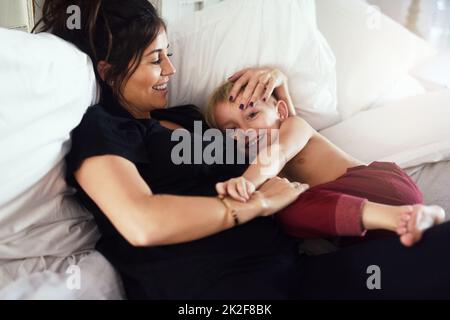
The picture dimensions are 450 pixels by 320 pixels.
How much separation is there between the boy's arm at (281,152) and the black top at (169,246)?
0.19 ft

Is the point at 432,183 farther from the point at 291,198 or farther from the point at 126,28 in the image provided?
the point at 126,28

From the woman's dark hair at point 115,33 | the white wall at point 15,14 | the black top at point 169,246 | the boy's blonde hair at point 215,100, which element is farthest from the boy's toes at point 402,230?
the white wall at point 15,14

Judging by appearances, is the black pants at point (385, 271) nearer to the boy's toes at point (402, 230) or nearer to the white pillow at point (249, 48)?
the boy's toes at point (402, 230)

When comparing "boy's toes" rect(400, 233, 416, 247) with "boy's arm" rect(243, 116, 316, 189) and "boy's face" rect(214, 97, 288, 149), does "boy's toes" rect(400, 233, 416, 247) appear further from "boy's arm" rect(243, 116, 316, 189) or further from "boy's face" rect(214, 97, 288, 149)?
"boy's face" rect(214, 97, 288, 149)

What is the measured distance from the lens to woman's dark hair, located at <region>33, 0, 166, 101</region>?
97 centimetres

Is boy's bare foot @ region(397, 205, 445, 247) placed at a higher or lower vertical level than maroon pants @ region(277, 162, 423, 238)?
higher

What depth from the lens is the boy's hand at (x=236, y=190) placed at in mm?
791

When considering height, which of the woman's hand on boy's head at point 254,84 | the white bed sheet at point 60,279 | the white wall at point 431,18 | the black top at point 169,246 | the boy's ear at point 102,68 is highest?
the white wall at point 431,18

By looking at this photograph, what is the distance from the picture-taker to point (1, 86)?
0.73 m

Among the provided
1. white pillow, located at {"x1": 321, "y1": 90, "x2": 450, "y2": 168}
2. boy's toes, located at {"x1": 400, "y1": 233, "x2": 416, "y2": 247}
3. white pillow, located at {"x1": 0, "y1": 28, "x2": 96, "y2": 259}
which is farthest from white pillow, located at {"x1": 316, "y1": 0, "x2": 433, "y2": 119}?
white pillow, located at {"x1": 0, "y1": 28, "x2": 96, "y2": 259}

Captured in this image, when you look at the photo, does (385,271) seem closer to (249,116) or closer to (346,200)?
(346,200)

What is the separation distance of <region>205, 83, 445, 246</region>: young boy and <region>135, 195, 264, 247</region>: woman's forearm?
4cm

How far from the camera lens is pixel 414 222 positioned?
0.70 metres
